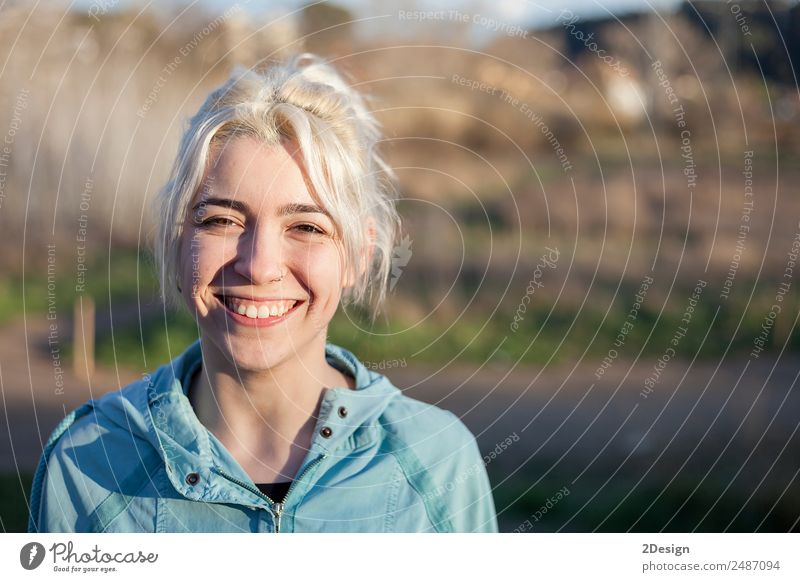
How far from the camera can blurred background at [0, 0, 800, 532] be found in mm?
4016

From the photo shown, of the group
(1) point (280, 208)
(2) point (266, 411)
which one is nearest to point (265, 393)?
(2) point (266, 411)

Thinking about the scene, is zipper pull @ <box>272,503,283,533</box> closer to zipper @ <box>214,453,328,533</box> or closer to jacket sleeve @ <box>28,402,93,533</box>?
zipper @ <box>214,453,328,533</box>

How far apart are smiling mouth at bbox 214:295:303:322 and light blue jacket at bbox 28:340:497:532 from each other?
188 mm

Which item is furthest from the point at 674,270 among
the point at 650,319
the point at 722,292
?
the point at 650,319

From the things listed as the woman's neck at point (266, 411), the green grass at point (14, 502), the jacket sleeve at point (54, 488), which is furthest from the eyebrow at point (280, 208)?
the green grass at point (14, 502)

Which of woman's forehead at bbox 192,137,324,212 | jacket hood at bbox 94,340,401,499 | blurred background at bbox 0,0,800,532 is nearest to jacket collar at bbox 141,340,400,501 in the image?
jacket hood at bbox 94,340,401,499

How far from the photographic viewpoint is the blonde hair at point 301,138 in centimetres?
164

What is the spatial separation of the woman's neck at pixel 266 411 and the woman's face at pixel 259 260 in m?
0.03

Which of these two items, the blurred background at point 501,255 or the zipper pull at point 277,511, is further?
the blurred background at point 501,255

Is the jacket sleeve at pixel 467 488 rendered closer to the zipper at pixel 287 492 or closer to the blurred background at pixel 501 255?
the zipper at pixel 287 492

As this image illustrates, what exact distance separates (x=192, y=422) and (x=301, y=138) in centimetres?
59
